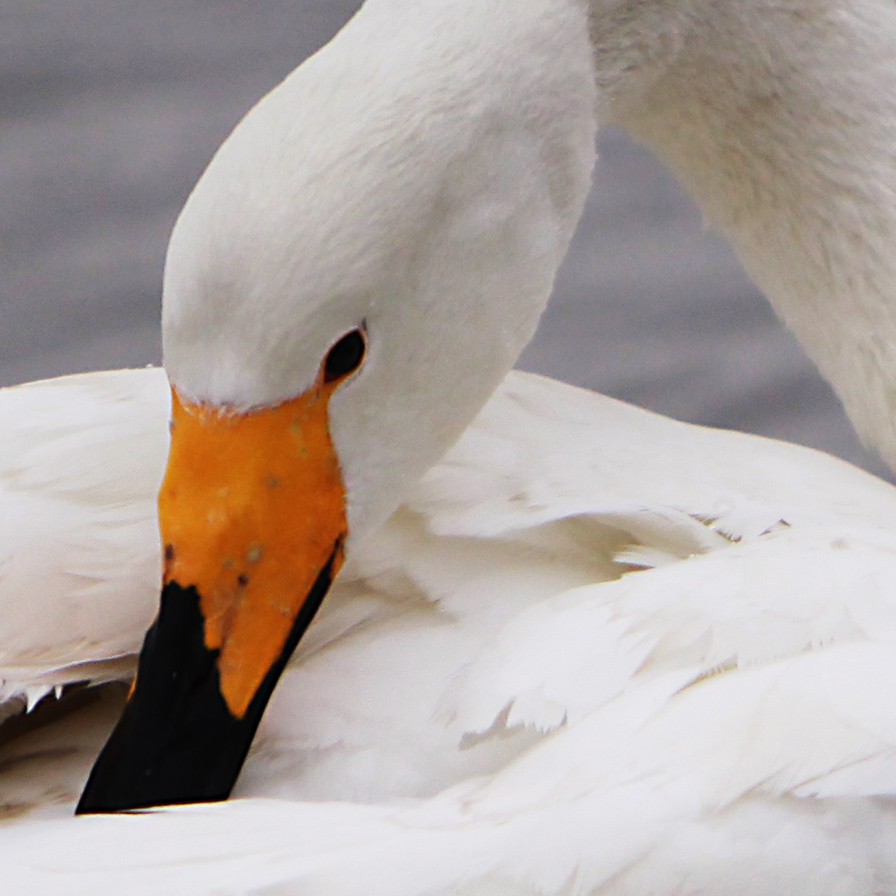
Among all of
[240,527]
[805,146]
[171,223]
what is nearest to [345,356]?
[240,527]

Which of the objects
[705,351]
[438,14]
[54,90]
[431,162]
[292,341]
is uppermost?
Result: [438,14]

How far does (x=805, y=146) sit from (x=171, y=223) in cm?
229

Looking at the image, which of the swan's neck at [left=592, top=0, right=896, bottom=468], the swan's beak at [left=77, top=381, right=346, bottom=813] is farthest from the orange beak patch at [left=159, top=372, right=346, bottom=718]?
the swan's neck at [left=592, top=0, right=896, bottom=468]

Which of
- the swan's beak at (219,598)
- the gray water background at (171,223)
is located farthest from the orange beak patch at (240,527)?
the gray water background at (171,223)

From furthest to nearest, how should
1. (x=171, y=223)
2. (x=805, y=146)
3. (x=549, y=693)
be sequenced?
(x=171, y=223) < (x=805, y=146) < (x=549, y=693)

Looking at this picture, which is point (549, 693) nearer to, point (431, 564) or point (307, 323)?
point (431, 564)

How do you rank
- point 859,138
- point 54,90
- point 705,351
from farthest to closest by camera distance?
point 54,90 < point 705,351 < point 859,138

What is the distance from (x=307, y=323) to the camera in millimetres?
1970

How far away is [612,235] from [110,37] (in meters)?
1.45

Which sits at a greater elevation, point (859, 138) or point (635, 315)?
point (859, 138)

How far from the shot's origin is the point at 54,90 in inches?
189

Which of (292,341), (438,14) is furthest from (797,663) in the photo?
(438,14)

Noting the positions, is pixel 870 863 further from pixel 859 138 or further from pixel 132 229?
pixel 132 229

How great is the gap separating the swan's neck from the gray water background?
5.18 ft
